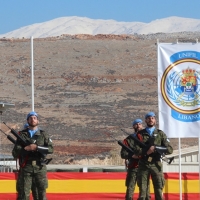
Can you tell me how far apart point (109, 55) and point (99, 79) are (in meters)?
8.10

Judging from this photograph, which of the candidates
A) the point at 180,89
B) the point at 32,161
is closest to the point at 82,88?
the point at 180,89

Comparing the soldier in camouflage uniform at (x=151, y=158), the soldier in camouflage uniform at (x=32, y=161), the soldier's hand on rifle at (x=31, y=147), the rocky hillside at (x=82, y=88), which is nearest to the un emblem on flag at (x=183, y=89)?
the soldier in camouflage uniform at (x=151, y=158)

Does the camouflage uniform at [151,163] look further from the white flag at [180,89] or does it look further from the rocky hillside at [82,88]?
the rocky hillside at [82,88]

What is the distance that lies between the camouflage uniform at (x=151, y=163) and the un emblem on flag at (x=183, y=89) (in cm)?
182

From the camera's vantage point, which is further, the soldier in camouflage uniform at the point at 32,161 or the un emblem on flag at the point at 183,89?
the un emblem on flag at the point at 183,89

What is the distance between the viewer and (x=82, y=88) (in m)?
66.6

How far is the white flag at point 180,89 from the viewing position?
1536 cm

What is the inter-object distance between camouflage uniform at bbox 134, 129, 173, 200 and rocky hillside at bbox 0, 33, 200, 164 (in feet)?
91.9

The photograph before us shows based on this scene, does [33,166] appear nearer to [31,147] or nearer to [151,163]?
[31,147]

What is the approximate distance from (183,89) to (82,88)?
51.3m

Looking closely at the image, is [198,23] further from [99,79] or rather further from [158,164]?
[158,164]

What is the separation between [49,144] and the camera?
1270 centimetres

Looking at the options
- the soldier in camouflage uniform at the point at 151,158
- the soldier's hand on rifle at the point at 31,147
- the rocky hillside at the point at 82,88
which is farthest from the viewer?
the rocky hillside at the point at 82,88

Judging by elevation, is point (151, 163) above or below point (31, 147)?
below
